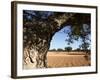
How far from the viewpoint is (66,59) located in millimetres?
2354

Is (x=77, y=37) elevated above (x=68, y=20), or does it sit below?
below

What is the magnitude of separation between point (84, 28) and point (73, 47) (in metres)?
0.22

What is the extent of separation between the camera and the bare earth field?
229 centimetres

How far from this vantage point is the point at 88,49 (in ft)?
8.09

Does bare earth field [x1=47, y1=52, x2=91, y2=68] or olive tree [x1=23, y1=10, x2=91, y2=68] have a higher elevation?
olive tree [x1=23, y1=10, x2=91, y2=68]

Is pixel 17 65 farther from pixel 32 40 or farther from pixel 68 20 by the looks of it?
pixel 68 20

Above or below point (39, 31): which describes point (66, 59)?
below

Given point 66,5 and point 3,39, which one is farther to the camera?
point 66,5

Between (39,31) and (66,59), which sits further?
(66,59)

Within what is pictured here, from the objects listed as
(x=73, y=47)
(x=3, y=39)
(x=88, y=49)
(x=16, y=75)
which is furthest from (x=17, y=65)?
(x=88, y=49)

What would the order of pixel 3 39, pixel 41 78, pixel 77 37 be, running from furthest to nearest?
pixel 77 37 < pixel 41 78 < pixel 3 39

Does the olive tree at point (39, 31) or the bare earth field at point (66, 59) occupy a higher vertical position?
the olive tree at point (39, 31)

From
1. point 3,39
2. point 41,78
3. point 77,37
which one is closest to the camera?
point 3,39

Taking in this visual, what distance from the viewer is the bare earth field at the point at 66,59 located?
2.29m
